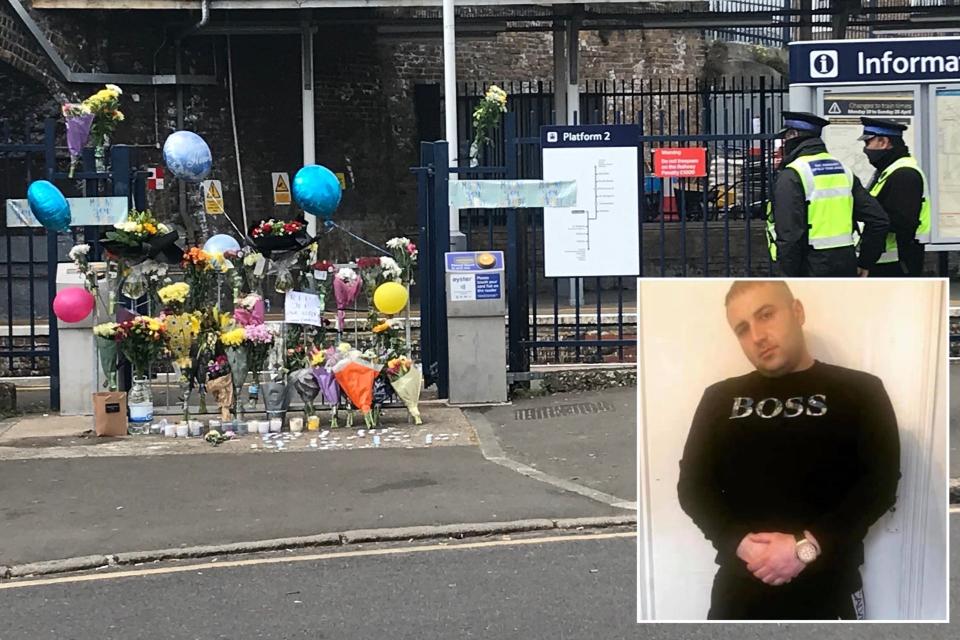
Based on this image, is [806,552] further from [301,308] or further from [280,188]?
[280,188]

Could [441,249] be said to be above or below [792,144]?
below

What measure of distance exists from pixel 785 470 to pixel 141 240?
751 cm

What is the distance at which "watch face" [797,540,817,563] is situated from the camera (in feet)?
9.55

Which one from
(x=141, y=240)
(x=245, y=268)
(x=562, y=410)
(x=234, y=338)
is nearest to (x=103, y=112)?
(x=141, y=240)

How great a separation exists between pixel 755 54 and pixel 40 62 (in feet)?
40.1

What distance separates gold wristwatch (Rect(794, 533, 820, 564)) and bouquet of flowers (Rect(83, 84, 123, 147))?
8.54 meters

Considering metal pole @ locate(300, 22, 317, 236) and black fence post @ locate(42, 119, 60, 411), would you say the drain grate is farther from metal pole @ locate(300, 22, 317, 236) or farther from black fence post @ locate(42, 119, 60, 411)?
metal pole @ locate(300, 22, 317, 236)

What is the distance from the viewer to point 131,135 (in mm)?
17734

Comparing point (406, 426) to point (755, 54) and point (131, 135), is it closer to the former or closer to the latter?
point (131, 135)

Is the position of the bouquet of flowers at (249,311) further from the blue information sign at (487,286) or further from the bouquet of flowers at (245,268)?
the blue information sign at (487,286)

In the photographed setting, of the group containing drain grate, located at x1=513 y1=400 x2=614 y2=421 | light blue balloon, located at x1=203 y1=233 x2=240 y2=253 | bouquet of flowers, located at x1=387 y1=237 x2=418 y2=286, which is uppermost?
light blue balloon, located at x1=203 y1=233 x2=240 y2=253

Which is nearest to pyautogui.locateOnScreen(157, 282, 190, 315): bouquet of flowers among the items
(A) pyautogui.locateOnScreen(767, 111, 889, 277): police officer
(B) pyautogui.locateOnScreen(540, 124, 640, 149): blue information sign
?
(B) pyautogui.locateOnScreen(540, 124, 640, 149): blue information sign

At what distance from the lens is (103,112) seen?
34.3ft

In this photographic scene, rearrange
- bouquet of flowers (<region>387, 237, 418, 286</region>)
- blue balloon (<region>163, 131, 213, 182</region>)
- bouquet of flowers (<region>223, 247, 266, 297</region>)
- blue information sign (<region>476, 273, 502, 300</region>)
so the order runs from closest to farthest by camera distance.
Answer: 1. bouquet of flowers (<region>223, 247, 266, 297</region>)
2. bouquet of flowers (<region>387, 237, 418, 286</region>)
3. blue balloon (<region>163, 131, 213, 182</region>)
4. blue information sign (<region>476, 273, 502, 300</region>)
